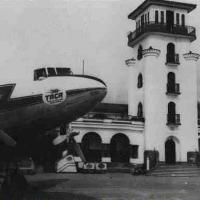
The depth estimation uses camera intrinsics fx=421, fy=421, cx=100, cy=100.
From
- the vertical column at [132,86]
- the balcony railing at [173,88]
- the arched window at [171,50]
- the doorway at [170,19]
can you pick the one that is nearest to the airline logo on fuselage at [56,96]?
the balcony railing at [173,88]

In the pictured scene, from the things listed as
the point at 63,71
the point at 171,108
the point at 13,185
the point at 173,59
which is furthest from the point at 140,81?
the point at 63,71

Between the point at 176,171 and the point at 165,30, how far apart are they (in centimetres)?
1696

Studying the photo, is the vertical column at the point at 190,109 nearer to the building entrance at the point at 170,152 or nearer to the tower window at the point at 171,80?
the building entrance at the point at 170,152

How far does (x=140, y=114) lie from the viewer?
51188mm

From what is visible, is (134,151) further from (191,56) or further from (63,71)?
(63,71)

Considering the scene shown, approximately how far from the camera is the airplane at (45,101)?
16.4 m

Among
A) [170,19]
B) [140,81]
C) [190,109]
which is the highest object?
[170,19]

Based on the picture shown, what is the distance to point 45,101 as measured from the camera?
1653 cm

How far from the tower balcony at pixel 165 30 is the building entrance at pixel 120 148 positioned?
1247 centimetres

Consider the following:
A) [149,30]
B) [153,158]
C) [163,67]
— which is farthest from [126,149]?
[149,30]

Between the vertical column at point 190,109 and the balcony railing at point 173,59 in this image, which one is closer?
the vertical column at point 190,109

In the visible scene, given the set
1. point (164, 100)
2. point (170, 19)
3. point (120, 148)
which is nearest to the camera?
point (120, 148)

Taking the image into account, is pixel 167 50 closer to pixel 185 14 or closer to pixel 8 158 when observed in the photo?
pixel 185 14

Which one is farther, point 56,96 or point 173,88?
point 173,88
